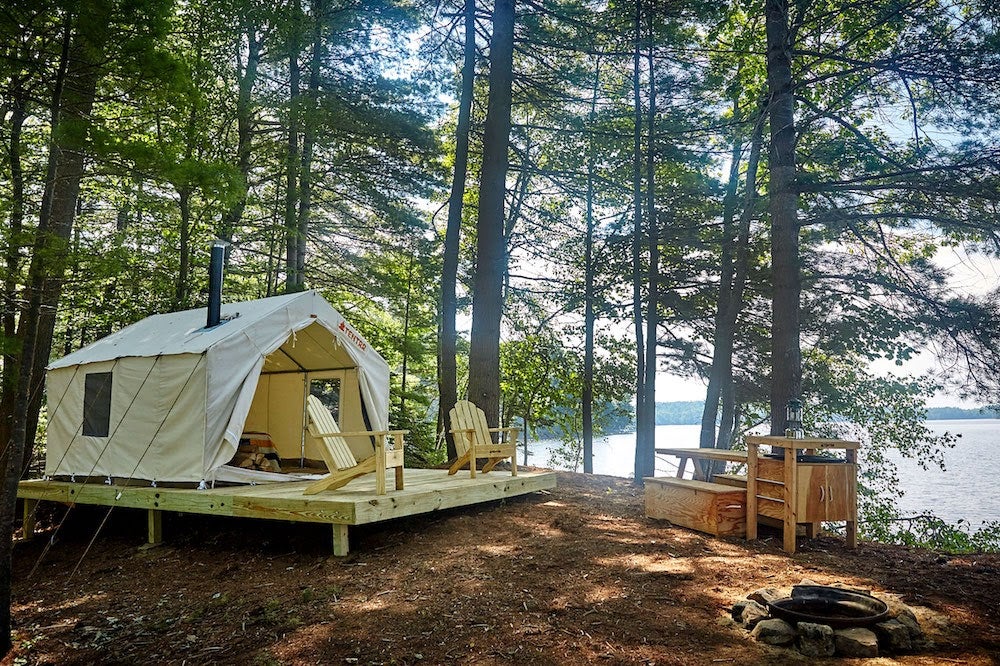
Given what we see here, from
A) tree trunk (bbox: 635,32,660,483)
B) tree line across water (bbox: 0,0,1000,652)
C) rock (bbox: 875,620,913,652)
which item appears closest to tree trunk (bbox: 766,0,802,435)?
tree line across water (bbox: 0,0,1000,652)

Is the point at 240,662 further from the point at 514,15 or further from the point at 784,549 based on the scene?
the point at 514,15

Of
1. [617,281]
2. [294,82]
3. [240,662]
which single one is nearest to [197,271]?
[294,82]

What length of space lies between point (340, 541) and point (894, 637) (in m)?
3.57

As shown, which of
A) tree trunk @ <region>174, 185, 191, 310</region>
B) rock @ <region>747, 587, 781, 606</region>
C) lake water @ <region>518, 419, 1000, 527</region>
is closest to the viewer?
rock @ <region>747, 587, 781, 606</region>

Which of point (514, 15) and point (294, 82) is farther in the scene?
point (294, 82)

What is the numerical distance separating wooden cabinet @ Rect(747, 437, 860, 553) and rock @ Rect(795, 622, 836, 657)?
1717mm

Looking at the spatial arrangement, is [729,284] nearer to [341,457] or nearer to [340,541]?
[341,457]

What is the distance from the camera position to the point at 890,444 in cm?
1195

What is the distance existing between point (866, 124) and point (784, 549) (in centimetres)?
813

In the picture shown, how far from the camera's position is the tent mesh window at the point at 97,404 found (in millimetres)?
6801

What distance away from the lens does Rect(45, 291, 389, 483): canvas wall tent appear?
19.8 feet

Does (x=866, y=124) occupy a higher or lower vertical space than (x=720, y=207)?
higher

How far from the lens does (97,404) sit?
6.92 m

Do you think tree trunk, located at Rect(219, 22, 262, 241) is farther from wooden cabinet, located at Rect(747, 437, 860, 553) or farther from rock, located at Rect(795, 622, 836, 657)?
rock, located at Rect(795, 622, 836, 657)
